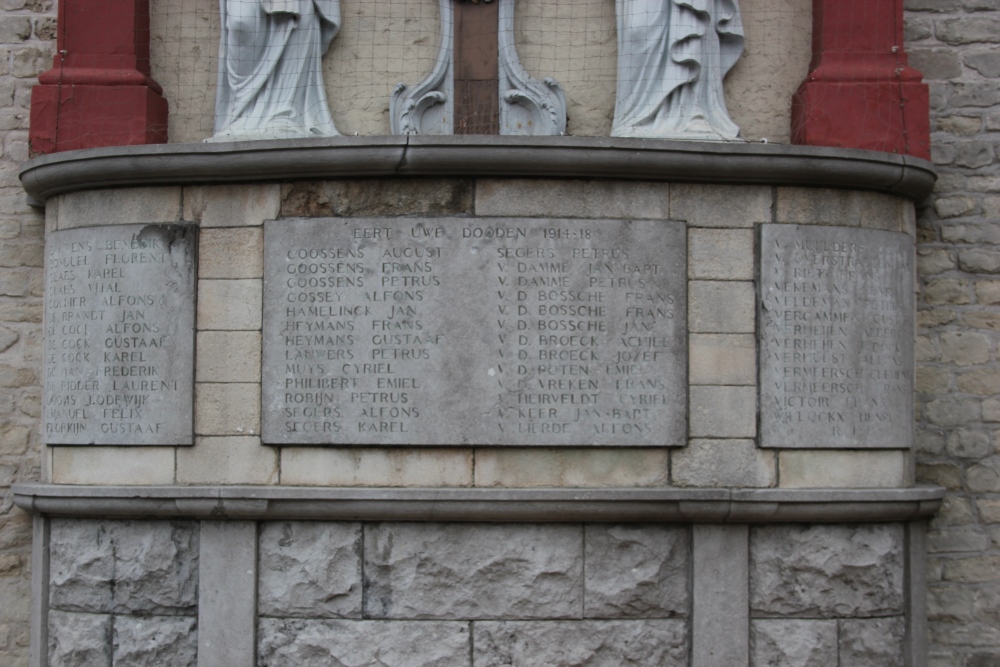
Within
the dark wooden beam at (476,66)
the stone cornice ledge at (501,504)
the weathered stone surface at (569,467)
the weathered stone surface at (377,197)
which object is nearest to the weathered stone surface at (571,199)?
the weathered stone surface at (377,197)

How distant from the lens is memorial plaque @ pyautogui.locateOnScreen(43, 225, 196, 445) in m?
5.54

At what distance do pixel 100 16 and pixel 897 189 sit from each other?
169 inches

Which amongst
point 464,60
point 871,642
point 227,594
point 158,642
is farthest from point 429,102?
point 871,642

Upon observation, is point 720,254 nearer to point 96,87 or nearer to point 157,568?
point 157,568

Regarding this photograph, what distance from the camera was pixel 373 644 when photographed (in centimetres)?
534

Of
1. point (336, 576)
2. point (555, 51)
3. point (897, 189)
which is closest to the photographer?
point (336, 576)

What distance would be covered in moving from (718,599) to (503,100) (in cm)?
280

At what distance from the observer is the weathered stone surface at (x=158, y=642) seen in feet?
17.9

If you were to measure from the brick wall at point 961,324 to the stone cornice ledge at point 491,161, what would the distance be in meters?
0.70

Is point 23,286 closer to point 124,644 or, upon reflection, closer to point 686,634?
point 124,644

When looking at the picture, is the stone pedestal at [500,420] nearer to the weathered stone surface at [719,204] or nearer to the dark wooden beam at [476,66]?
the weathered stone surface at [719,204]

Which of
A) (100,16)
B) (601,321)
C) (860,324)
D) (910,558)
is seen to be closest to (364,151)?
(601,321)

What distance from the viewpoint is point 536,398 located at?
212 inches

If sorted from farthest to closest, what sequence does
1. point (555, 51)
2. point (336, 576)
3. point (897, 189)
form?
point (555, 51) → point (897, 189) → point (336, 576)
